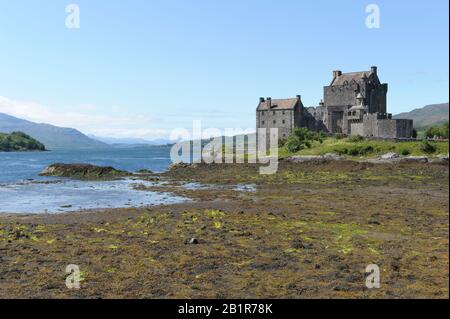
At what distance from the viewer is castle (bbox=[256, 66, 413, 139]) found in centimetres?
9837

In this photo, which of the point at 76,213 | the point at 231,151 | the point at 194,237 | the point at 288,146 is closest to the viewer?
the point at 194,237

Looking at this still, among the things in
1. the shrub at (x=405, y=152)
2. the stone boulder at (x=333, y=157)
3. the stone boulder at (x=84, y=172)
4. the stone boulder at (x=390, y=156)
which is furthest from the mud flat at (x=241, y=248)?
the stone boulder at (x=84, y=172)

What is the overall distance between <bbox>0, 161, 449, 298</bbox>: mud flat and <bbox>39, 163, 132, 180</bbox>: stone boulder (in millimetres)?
37810

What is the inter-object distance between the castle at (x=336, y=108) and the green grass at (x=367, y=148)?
16.0 m

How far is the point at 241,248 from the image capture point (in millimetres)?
20938

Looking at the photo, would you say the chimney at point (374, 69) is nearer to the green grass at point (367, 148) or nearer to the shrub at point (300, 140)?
the shrub at point (300, 140)

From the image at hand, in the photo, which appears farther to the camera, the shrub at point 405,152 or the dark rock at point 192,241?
the shrub at point 405,152

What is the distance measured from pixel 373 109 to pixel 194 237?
290 feet

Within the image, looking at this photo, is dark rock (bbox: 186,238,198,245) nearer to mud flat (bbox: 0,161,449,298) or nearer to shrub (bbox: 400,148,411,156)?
mud flat (bbox: 0,161,449,298)

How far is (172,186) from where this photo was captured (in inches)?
2231

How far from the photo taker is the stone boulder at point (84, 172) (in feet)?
242

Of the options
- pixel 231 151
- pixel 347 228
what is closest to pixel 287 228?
pixel 347 228

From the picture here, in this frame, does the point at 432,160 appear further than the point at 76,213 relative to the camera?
Yes
